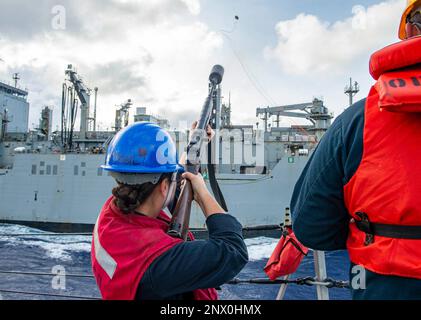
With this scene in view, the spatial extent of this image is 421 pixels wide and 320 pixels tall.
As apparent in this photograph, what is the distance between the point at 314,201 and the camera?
1200 mm

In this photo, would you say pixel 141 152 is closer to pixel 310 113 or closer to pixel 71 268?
pixel 71 268

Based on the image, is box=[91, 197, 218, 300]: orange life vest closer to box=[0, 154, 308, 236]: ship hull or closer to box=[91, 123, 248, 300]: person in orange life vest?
box=[91, 123, 248, 300]: person in orange life vest

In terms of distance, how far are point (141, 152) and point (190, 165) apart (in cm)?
30

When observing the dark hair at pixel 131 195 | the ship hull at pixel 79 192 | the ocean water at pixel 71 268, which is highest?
the dark hair at pixel 131 195

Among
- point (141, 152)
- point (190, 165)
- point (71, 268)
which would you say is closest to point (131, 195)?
point (141, 152)

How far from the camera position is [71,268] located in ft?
39.5

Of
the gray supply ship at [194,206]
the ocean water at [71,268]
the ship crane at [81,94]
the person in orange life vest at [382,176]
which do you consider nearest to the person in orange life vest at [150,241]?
the person in orange life vest at [382,176]

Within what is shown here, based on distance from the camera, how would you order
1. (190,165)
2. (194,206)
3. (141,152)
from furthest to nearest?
(194,206) → (190,165) → (141,152)

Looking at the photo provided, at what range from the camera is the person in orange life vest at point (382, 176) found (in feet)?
3.03

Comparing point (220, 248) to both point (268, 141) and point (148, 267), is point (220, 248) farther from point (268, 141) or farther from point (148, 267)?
point (268, 141)

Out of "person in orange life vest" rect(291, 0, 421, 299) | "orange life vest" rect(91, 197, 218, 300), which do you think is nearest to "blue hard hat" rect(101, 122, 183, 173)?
"orange life vest" rect(91, 197, 218, 300)

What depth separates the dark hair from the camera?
4.06 ft

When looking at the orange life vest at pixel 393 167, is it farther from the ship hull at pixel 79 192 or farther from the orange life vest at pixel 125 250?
the ship hull at pixel 79 192

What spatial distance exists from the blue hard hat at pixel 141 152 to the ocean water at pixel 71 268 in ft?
18.8
